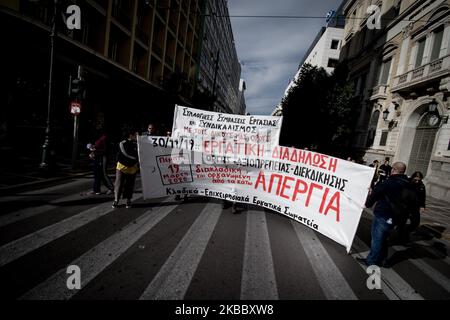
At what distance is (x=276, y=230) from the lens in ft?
15.7

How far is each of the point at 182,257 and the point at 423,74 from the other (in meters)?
17.7

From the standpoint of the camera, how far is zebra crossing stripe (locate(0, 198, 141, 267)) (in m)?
3.02

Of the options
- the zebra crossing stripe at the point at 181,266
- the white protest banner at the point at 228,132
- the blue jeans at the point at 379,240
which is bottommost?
the zebra crossing stripe at the point at 181,266

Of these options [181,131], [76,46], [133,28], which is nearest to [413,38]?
[181,131]

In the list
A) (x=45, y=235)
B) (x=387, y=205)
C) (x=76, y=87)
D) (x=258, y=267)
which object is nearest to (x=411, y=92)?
(x=387, y=205)

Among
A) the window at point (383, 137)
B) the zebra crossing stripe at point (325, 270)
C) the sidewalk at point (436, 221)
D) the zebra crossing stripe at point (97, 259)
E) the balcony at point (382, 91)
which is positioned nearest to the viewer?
the zebra crossing stripe at point (97, 259)

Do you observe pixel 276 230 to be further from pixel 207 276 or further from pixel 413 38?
pixel 413 38

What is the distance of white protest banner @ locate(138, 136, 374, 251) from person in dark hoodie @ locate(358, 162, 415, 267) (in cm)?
34

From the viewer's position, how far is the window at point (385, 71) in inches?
726

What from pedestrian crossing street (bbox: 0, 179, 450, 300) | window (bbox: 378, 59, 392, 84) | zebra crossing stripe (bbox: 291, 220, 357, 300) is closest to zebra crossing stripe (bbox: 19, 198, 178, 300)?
pedestrian crossing street (bbox: 0, 179, 450, 300)

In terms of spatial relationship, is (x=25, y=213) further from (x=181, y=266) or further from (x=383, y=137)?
(x=383, y=137)

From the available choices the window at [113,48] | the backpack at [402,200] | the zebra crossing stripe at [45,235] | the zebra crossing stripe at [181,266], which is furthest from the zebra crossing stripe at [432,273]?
the window at [113,48]

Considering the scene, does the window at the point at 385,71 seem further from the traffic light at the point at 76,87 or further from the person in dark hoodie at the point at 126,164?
the traffic light at the point at 76,87

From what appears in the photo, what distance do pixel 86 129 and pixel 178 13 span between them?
19.7 metres
